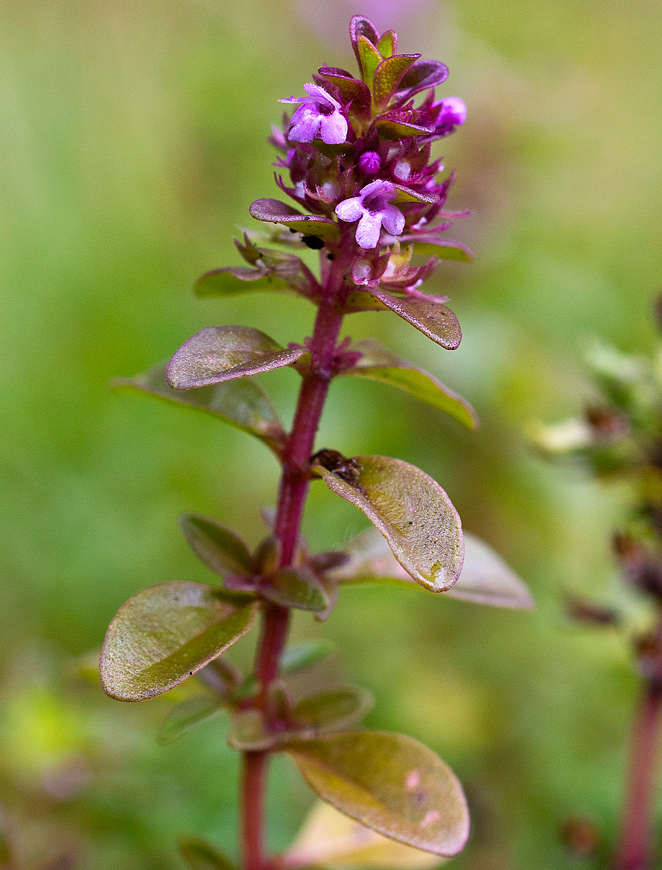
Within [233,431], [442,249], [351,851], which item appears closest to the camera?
[442,249]

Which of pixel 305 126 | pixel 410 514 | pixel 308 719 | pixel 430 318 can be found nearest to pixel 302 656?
pixel 308 719

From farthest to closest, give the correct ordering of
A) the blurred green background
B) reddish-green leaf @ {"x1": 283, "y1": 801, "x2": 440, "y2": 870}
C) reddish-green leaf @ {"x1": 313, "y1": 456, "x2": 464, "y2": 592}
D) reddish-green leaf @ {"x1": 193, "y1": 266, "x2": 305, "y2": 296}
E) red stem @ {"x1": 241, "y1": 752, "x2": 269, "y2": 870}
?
the blurred green background → reddish-green leaf @ {"x1": 283, "y1": 801, "x2": 440, "y2": 870} → red stem @ {"x1": 241, "y1": 752, "x2": 269, "y2": 870} → reddish-green leaf @ {"x1": 193, "y1": 266, "x2": 305, "y2": 296} → reddish-green leaf @ {"x1": 313, "y1": 456, "x2": 464, "y2": 592}

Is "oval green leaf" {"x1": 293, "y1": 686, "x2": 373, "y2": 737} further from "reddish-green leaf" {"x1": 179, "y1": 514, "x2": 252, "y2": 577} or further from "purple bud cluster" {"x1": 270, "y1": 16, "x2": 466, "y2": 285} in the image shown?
"purple bud cluster" {"x1": 270, "y1": 16, "x2": 466, "y2": 285}

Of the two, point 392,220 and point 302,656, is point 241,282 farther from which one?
point 302,656

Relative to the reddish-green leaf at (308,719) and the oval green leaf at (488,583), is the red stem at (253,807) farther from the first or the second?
the oval green leaf at (488,583)

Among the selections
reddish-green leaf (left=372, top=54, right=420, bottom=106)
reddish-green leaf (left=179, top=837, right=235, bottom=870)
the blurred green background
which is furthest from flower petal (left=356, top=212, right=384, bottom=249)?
the blurred green background

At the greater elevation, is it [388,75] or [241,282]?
[388,75]
